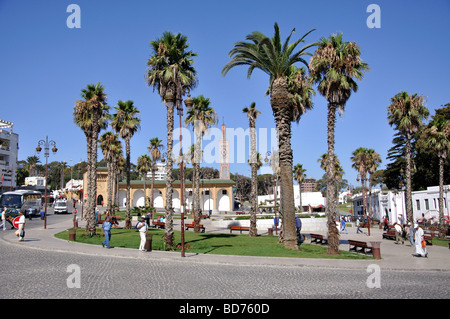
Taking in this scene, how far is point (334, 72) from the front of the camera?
19.0 meters

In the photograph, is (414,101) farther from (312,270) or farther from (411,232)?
(312,270)

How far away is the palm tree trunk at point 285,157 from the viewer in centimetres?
→ 1903

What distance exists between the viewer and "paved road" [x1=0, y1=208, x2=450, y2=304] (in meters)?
9.23

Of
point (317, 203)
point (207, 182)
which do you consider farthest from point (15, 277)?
point (317, 203)

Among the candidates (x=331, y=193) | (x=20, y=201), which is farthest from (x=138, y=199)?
(x=331, y=193)

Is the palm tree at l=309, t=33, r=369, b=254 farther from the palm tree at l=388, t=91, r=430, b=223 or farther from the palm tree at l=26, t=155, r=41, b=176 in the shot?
the palm tree at l=26, t=155, r=41, b=176

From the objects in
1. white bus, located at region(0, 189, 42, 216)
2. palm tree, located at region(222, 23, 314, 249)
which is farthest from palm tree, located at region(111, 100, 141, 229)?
white bus, located at region(0, 189, 42, 216)

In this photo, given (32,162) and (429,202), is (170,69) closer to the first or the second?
(429,202)

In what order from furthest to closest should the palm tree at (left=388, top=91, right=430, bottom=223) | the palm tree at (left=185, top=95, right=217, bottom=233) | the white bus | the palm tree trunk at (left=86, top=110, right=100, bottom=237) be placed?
1. the white bus
2. the palm tree at (left=185, top=95, right=217, bottom=233)
3. the palm tree at (left=388, top=91, right=430, bottom=223)
4. the palm tree trunk at (left=86, top=110, right=100, bottom=237)

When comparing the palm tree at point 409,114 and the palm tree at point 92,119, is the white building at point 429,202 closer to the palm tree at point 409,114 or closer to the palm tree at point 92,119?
the palm tree at point 409,114

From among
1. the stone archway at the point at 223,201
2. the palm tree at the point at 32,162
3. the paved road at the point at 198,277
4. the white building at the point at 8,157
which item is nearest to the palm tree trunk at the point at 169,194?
the paved road at the point at 198,277

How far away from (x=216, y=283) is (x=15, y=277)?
6.33 meters

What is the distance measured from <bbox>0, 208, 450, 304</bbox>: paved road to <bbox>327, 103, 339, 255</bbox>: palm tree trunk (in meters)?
2.98

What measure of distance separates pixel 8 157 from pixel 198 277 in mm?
82783
